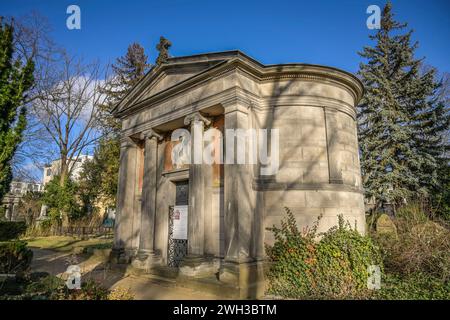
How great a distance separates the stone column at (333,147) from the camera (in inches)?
366

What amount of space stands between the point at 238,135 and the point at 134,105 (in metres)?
6.01

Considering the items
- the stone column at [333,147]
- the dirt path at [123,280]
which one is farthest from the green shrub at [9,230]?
the stone column at [333,147]

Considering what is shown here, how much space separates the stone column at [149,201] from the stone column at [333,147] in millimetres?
6557

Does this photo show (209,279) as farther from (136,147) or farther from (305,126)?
(136,147)

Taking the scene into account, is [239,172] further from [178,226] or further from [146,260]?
[146,260]

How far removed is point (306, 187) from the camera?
8977 millimetres

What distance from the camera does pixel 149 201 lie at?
36.8 ft

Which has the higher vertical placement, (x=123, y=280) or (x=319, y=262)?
(x=319, y=262)

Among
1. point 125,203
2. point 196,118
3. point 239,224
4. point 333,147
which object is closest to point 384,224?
point 333,147

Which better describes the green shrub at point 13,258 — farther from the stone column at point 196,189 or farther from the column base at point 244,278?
the column base at point 244,278

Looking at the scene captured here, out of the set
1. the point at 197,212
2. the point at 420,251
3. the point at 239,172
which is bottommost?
the point at 420,251

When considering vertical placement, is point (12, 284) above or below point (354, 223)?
below

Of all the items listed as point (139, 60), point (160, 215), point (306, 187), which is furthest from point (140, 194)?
point (139, 60)

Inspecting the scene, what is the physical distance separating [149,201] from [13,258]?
4.66 m
